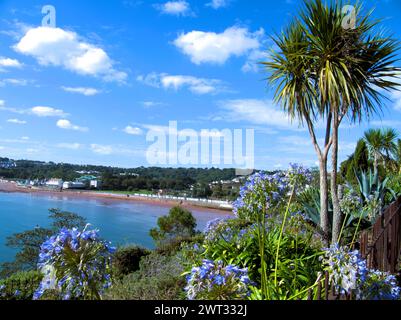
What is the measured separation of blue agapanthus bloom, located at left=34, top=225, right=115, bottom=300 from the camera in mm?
1587

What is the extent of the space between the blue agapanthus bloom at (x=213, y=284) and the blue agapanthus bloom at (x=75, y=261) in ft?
1.27

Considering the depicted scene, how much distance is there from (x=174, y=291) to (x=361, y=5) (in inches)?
195

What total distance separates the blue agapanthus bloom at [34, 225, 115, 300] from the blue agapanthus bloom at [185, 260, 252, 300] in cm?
39

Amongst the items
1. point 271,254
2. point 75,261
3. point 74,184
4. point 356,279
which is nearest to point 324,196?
point 271,254

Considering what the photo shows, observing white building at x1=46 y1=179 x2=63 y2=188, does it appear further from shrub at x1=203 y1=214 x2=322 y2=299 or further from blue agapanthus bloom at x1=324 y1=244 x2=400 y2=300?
blue agapanthus bloom at x1=324 y1=244 x2=400 y2=300

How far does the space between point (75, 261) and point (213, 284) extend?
59cm

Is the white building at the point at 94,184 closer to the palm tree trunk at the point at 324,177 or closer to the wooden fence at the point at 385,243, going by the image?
the palm tree trunk at the point at 324,177

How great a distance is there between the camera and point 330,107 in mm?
5883

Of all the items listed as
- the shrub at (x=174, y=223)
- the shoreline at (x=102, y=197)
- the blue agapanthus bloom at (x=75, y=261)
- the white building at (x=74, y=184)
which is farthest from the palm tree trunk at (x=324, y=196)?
the white building at (x=74, y=184)

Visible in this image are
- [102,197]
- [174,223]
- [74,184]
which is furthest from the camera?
[102,197]

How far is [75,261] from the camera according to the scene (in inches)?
63.0

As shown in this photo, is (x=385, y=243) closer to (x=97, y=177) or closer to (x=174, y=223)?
(x=174, y=223)

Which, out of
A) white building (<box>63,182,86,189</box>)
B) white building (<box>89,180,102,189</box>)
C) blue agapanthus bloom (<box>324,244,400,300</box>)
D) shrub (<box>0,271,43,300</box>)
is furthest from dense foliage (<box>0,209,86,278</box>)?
blue agapanthus bloom (<box>324,244,400,300</box>)
